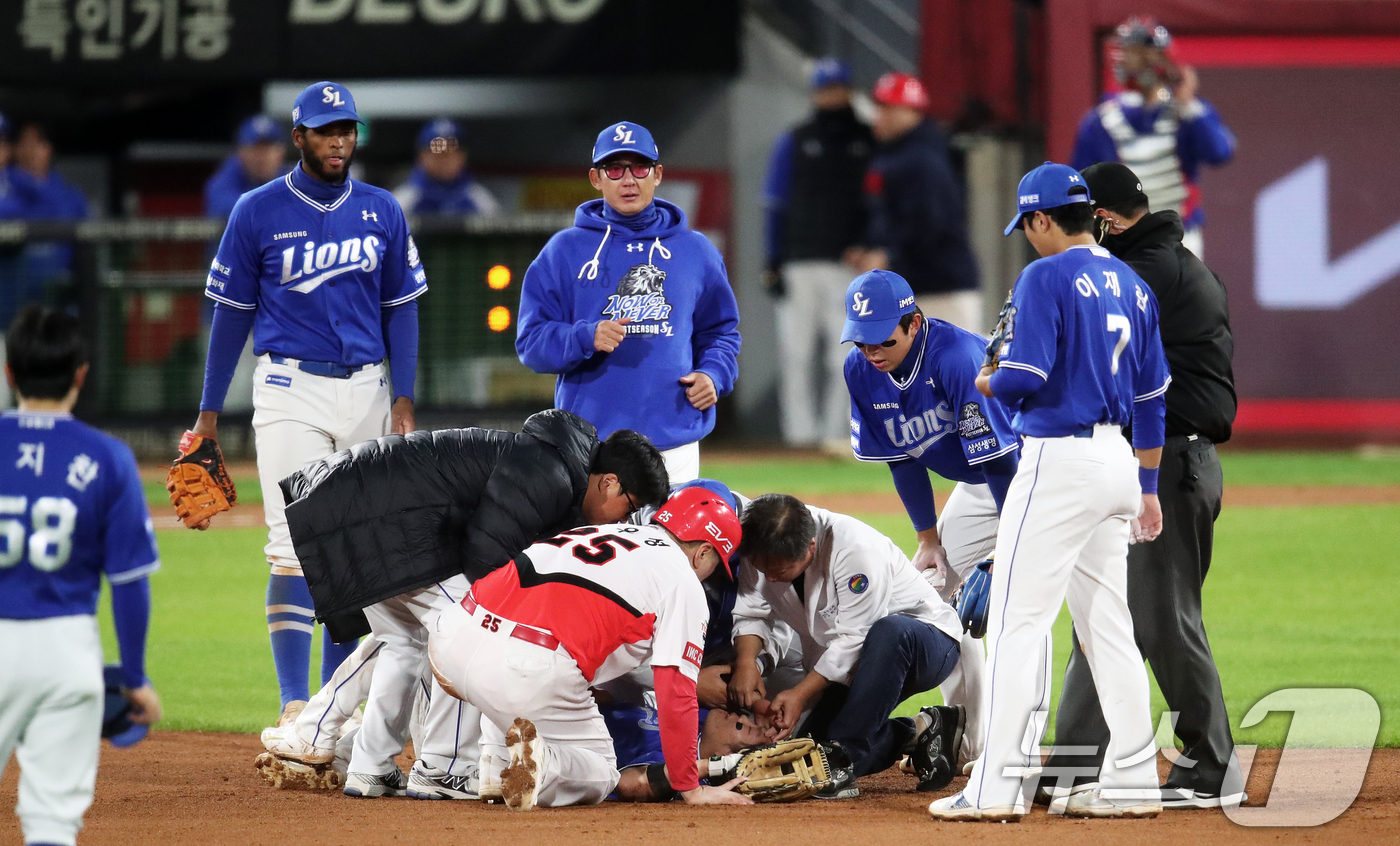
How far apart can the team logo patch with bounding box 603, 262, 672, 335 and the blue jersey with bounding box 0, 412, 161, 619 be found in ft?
8.01

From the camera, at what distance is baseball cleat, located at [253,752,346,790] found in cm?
518

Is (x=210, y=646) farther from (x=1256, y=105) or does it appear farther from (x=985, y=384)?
(x=1256, y=105)

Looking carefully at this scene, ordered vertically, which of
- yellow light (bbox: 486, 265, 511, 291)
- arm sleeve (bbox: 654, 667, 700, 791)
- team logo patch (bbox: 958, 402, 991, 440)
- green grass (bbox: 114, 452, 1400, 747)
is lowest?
green grass (bbox: 114, 452, 1400, 747)

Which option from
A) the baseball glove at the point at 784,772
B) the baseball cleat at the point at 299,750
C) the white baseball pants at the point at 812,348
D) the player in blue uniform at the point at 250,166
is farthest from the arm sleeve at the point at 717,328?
the player in blue uniform at the point at 250,166

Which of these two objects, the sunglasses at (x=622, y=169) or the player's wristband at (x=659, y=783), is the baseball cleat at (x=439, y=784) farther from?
the sunglasses at (x=622, y=169)

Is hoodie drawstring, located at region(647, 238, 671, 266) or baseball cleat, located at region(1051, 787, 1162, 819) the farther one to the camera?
hoodie drawstring, located at region(647, 238, 671, 266)

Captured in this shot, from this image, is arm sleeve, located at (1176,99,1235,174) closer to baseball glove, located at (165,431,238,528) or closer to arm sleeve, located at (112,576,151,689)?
baseball glove, located at (165,431,238,528)

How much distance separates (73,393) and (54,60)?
37.5 ft

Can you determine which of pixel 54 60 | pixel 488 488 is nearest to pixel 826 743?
pixel 488 488

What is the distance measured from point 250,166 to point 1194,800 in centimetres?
974

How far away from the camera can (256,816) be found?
15.6 ft

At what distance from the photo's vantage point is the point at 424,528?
499 cm

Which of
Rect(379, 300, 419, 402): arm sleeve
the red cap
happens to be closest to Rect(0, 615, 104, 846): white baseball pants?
Rect(379, 300, 419, 402): arm sleeve

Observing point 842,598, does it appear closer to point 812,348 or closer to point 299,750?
point 299,750
